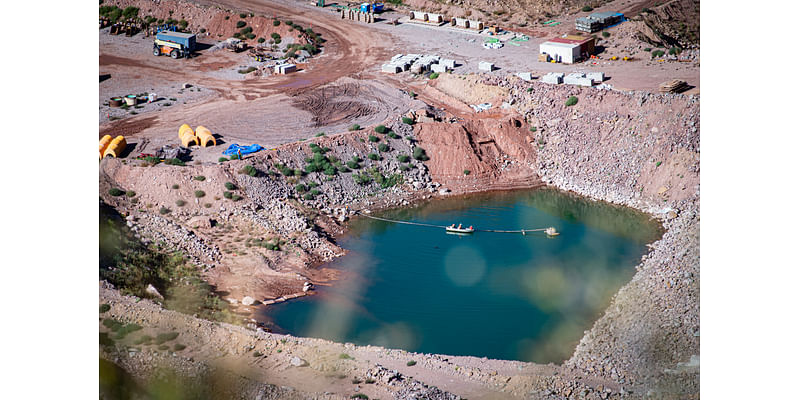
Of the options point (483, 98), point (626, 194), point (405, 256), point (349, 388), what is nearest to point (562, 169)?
point (626, 194)

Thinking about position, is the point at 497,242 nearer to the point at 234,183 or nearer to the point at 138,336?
the point at 234,183

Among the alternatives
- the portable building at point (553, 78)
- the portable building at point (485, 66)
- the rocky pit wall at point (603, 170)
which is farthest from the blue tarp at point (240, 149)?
the portable building at point (553, 78)

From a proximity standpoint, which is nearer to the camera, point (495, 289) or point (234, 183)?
point (495, 289)

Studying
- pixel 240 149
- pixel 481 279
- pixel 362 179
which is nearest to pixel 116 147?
pixel 240 149

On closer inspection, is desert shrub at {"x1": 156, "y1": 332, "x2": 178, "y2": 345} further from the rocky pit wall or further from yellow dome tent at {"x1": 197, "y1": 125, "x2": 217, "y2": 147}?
yellow dome tent at {"x1": 197, "y1": 125, "x2": 217, "y2": 147}

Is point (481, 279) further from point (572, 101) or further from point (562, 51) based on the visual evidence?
point (562, 51)

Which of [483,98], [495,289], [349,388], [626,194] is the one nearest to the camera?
[349,388]

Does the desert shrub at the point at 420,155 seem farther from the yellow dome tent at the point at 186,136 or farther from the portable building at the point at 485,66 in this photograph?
the yellow dome tent at the point at 186,136
